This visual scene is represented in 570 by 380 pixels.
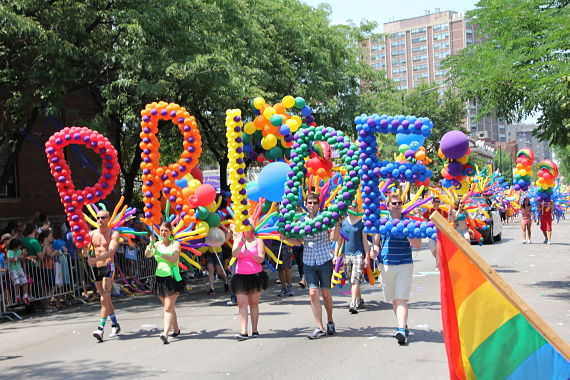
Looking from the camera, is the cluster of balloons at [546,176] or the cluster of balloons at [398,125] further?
the cluster of balloons at [546,176]

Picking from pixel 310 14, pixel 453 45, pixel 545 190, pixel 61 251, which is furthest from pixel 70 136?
pixel 453 45

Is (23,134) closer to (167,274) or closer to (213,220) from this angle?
(213,220)

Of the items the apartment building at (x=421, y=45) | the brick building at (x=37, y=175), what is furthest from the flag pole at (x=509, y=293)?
the apartment building at (x=421, y=45)

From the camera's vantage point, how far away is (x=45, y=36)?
12180 mm

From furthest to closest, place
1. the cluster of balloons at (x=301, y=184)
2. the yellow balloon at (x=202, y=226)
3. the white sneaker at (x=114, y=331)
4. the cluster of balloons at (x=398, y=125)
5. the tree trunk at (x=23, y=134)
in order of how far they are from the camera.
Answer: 1. the tree trunk at (x=23, y=134)
2. the yellow balloon at (x=202, y=226)
3. the white sneaker at (x=114, y=331)
4. the cluster of balloons at (x=301, y=184)
5. the cluster of balloons at (x=398, y=125)

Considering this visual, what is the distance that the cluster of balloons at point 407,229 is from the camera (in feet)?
23.9

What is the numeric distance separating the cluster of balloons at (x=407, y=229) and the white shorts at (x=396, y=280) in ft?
1.57

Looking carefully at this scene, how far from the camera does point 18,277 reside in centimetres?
1174

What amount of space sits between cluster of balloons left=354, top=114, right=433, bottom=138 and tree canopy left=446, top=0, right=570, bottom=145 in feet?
8.33

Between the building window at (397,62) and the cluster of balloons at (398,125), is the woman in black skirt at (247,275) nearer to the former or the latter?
the cluster of balloons at (398,125)

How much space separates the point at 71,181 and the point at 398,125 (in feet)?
16.9

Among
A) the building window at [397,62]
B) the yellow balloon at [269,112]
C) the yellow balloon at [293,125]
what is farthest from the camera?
the building window at [397,62]

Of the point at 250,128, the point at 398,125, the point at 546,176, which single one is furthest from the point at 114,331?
the point at 546,176

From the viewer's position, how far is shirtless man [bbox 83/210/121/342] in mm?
8781
